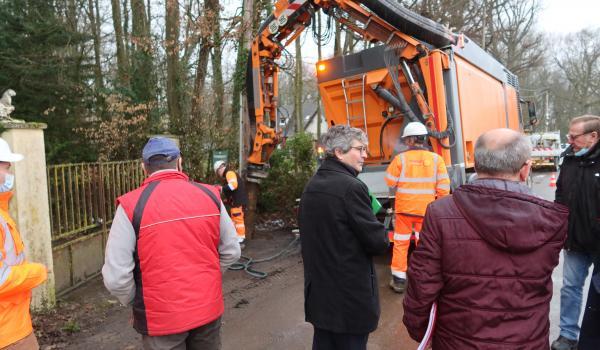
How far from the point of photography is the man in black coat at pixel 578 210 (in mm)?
2928

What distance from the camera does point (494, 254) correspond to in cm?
164

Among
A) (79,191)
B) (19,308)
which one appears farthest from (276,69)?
(19,308)

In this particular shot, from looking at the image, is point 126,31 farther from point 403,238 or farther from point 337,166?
point 337,166

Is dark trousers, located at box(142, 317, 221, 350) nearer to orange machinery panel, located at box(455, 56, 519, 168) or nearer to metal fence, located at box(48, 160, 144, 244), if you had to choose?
metal fence, located at box(48, 160, 144, 244)

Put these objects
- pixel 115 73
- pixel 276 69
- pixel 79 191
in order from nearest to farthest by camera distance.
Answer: pixel 79 191
pixel 276 69
pixel 115 73

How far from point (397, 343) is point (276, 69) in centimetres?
437

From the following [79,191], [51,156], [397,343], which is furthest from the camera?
[51,156]

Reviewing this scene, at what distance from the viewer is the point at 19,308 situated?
205cm

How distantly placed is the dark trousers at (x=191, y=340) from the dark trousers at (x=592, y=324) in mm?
2355

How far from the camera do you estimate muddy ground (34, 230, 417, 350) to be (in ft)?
11.9

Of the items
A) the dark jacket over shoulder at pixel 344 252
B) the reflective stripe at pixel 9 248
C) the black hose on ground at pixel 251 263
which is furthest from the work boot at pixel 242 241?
the reflective stripe at pixel 9 248

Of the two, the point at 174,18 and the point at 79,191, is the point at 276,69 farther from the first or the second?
the point at 174,18

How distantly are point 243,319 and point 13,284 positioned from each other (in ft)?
8.08

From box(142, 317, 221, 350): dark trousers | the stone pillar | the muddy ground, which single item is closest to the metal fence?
the stone pillar
